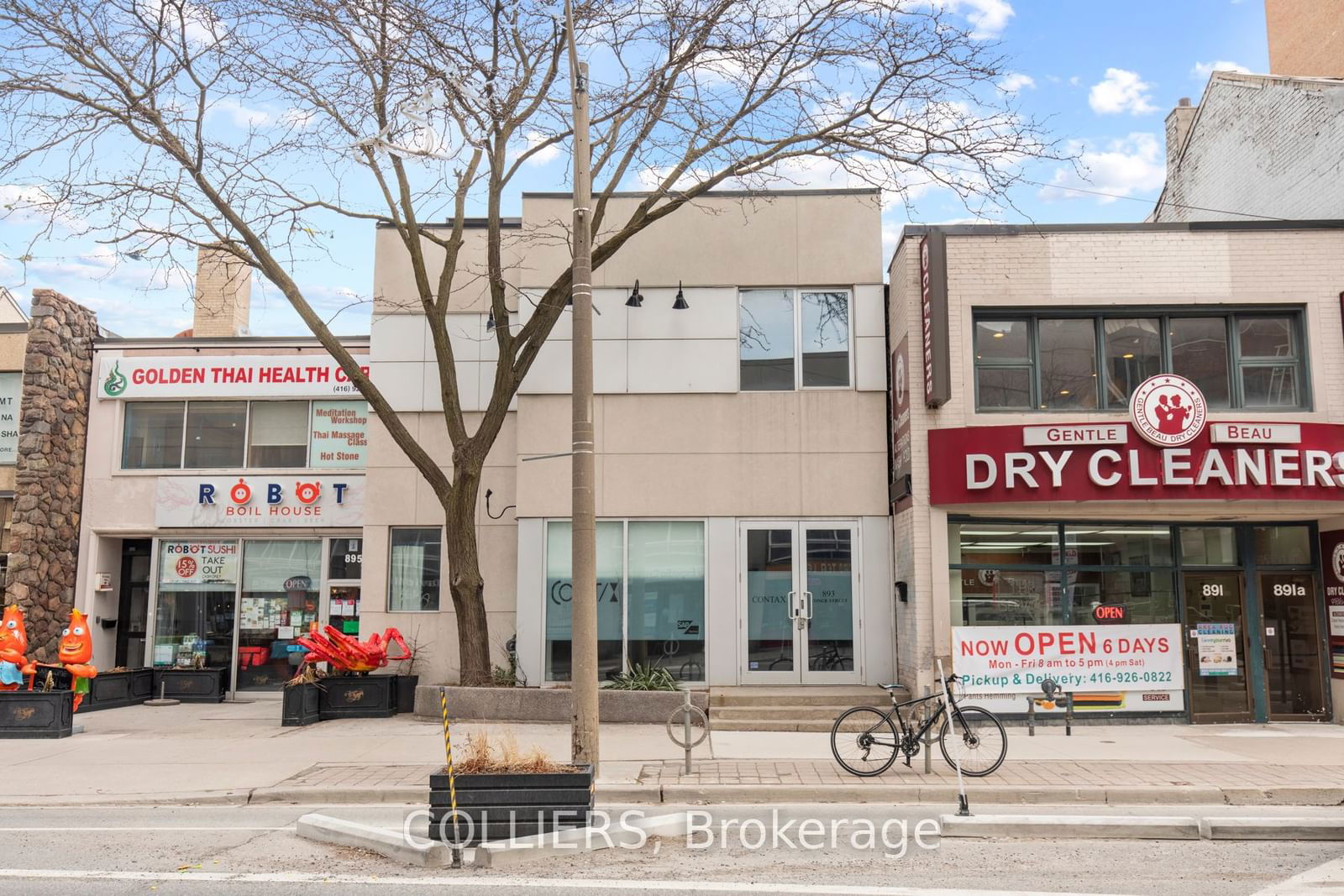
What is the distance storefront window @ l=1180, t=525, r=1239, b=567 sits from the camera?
15.3 m

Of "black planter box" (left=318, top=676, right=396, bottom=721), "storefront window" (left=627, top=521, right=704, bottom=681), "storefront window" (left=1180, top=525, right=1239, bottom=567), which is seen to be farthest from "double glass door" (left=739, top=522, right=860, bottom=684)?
"black planter box" (left=318, top=676, right=396, bottom=721)

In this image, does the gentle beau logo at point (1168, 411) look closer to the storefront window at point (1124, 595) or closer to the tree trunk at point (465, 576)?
the storefront window at point (1124, 595)

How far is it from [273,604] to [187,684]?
193cm

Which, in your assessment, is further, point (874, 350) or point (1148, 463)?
point (874, 350)

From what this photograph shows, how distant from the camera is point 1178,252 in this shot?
15000mm

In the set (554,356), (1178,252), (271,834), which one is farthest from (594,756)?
(1178,252)

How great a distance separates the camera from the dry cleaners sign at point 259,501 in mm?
19000

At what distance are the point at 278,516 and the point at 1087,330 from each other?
46.1 feet

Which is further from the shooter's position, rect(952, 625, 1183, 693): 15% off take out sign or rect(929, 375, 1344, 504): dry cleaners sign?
rect(952, 625, 1183, 693): 15% off take out sign

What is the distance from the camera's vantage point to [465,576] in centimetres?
1518

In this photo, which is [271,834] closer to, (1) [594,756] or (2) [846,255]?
(1) [594,756]

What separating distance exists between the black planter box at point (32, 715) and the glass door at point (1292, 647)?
663 inches

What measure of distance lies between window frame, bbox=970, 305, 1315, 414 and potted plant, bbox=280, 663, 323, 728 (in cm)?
1051

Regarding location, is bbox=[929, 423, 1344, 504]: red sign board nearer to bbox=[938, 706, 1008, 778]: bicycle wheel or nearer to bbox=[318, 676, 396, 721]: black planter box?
bbox=[938, 706, 1008, 778]: bicycle wheel
